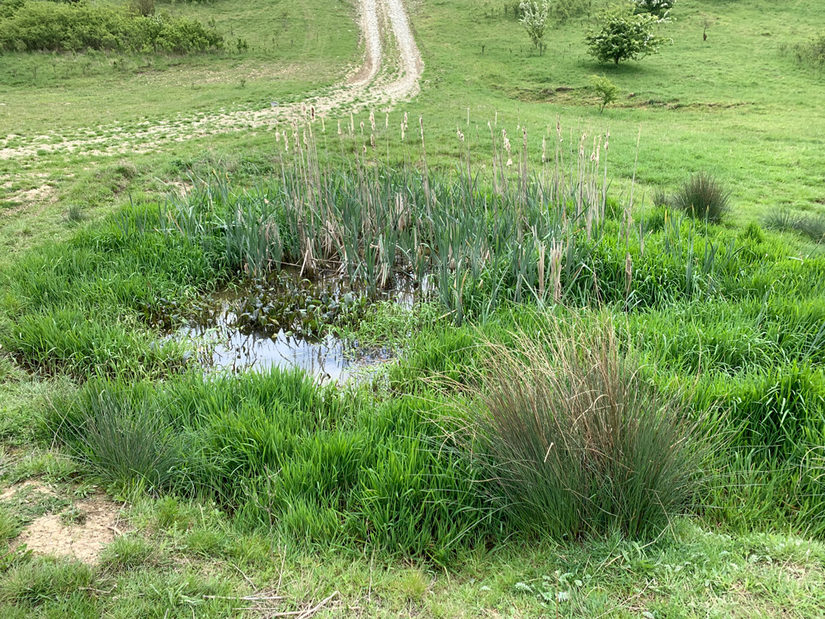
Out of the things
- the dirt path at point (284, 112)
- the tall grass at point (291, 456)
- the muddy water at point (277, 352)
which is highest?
the dirt path at point (284, 112)

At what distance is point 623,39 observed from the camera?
23.3 m

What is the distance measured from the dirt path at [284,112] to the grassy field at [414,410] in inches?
90.5

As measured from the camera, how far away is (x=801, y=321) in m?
3.98

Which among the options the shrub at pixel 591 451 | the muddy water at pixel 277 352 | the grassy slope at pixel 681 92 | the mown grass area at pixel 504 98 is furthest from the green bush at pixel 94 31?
the shrub at pixel 591 451

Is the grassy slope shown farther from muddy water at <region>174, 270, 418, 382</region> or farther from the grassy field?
muddy water at <region>174, 270, 418, 382</region>

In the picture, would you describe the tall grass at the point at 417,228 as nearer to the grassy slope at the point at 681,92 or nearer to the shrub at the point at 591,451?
the shrub at the point at 591,451

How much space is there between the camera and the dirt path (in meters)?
11.3

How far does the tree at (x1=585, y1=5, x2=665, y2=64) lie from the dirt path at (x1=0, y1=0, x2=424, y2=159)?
7704mm

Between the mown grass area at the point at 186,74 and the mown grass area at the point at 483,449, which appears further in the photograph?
the mown grass area at the point at 186,74

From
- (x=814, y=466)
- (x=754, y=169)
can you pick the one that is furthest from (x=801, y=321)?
(x=754, y=169)

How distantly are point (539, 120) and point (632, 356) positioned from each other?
1358 cm

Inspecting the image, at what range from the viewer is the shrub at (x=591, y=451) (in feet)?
8.22

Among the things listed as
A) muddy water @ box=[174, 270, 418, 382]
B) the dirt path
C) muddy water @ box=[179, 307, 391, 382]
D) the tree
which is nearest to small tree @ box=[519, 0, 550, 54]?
the tree

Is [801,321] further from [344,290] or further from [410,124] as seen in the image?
[410,124]
